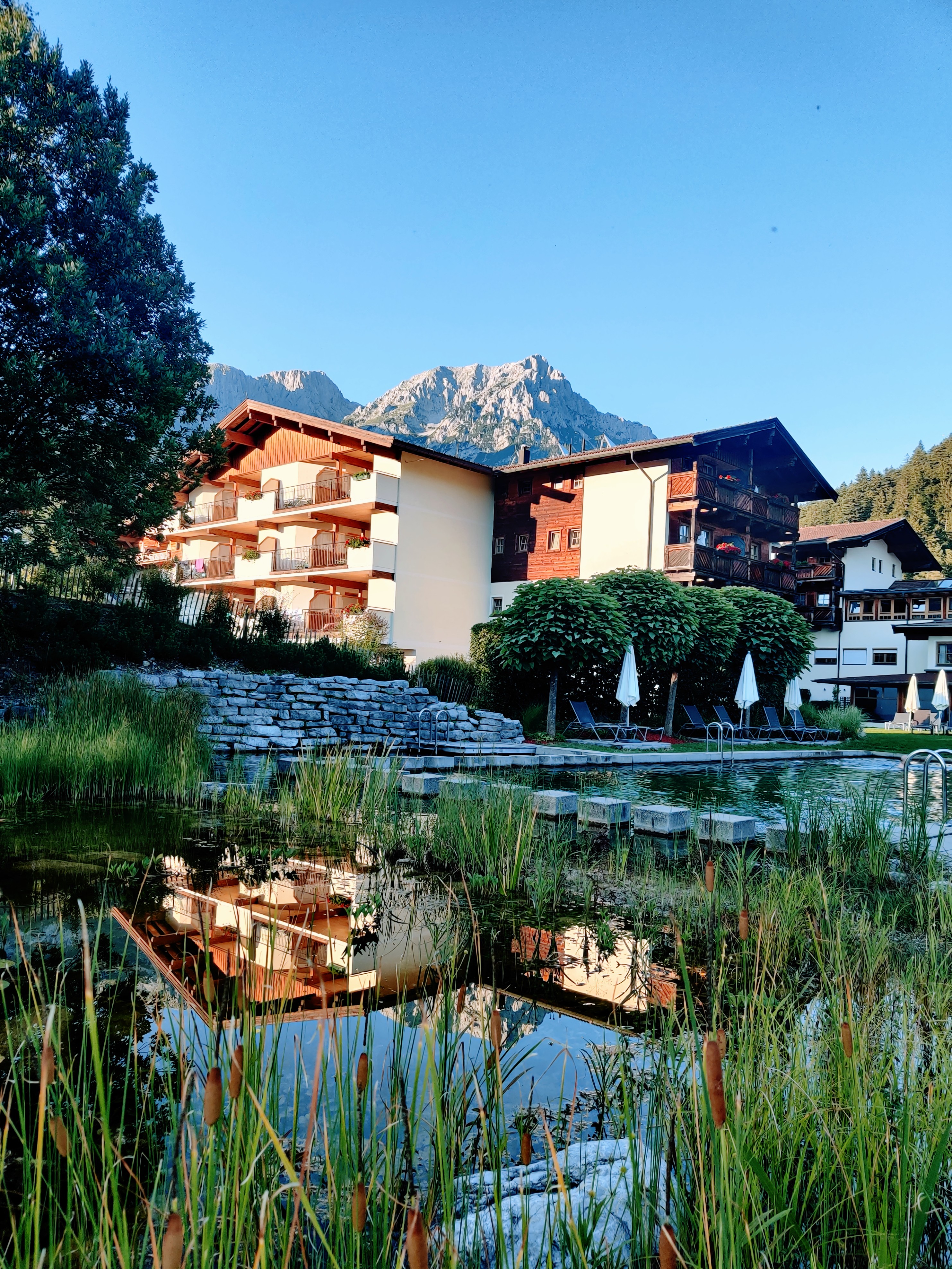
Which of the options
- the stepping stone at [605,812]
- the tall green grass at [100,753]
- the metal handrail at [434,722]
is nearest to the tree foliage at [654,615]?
the metal handrail at [434,722]

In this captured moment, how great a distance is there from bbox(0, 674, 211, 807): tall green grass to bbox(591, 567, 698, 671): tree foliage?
12.1 m

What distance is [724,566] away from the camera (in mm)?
28219

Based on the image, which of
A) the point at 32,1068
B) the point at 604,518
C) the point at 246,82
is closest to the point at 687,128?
the point at 246,82

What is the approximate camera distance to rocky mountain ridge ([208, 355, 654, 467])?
353 feet

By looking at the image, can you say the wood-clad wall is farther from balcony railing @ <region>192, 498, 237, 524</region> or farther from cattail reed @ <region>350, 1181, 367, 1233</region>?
cattail reed @ <region>350, 1181, 367, 1233</region>

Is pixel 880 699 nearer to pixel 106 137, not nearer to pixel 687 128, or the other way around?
pixel 687 128

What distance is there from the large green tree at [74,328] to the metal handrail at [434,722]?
5404 mm

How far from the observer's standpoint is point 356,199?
21203 millimetres

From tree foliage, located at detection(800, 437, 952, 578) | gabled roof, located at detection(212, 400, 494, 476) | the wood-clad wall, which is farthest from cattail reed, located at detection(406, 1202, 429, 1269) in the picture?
tree foliage, located at detection(800, 437, 952, 578)

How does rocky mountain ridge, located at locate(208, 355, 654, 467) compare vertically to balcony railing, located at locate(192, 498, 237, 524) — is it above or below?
Answer: above

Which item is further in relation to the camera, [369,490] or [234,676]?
[369,490]

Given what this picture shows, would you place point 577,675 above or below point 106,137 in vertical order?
below

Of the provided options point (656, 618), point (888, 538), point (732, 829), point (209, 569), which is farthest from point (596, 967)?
point (888, 538)

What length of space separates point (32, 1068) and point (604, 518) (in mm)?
27806
